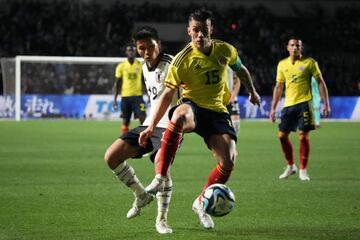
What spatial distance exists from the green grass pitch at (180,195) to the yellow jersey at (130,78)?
58.2 inches

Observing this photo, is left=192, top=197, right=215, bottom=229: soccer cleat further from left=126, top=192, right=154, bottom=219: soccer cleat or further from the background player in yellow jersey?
the background player in yellow jersey

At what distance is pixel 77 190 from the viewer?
10.7m

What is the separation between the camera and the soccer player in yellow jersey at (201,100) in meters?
7.18

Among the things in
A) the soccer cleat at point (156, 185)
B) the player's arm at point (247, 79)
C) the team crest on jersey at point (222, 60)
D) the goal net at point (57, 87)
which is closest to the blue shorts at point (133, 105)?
the player's arm at point (247, 79)

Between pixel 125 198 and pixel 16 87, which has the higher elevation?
pixel 125 198

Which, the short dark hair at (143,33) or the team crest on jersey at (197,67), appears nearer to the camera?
the team crest on jersey at (197,67)

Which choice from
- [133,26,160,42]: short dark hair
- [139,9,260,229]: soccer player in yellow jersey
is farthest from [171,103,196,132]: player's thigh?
[133,26,160,42]: short dark hair

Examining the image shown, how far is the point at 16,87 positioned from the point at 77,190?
21288 mm

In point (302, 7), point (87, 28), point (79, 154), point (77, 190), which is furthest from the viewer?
point (302, 7)

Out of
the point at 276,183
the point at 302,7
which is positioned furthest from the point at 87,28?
the point at 276,183

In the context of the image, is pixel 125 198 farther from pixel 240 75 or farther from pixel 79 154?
pixel 79 154

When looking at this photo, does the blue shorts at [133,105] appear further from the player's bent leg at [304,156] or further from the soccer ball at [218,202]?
the soccer ball at [218,202]

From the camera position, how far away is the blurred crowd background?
3838cm

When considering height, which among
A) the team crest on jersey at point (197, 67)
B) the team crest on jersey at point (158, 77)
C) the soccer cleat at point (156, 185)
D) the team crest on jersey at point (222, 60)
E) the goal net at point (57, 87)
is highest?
the team crest on jersey at point (222, 60)
